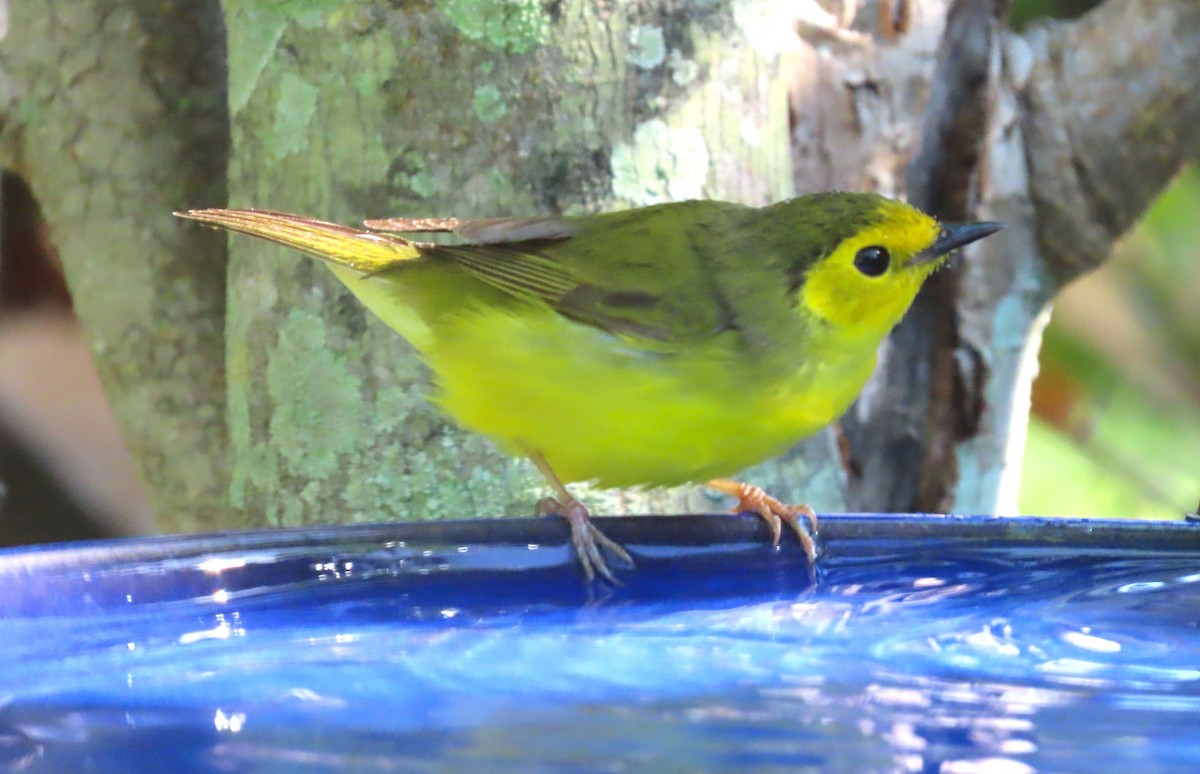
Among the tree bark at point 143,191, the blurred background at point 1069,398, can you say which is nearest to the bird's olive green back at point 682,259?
the tree bark at point 143,191

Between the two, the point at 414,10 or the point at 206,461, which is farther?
the point at 206,461

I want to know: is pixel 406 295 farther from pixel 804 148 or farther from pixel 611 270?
pixel 804 148

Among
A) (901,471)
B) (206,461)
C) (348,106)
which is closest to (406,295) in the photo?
(348,106)

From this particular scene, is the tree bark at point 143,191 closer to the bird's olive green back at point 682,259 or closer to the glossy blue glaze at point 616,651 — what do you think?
the bird's olive green back at point 682,259

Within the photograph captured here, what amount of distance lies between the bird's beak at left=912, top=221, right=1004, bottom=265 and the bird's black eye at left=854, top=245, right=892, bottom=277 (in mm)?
69

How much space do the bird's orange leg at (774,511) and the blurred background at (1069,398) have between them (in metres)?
3.35

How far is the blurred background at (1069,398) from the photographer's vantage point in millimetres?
6305

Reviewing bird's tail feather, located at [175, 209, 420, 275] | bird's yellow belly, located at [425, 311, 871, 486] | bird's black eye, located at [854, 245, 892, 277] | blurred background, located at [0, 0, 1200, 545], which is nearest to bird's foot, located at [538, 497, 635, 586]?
bird's yellow belly, located at [425, 311, 871, 486]

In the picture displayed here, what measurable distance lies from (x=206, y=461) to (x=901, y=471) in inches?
77.3

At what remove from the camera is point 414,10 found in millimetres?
3062

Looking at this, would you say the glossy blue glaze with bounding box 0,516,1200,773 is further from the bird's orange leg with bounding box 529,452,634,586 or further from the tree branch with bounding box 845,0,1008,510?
the tree branch with bounding box 845,0,1008,510

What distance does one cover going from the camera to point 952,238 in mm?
3182

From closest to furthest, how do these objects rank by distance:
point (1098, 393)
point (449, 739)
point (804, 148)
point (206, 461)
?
point (449, 739), point (206, 461), point (804, 148), point (1098, 393)

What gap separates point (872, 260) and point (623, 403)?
0.72m
